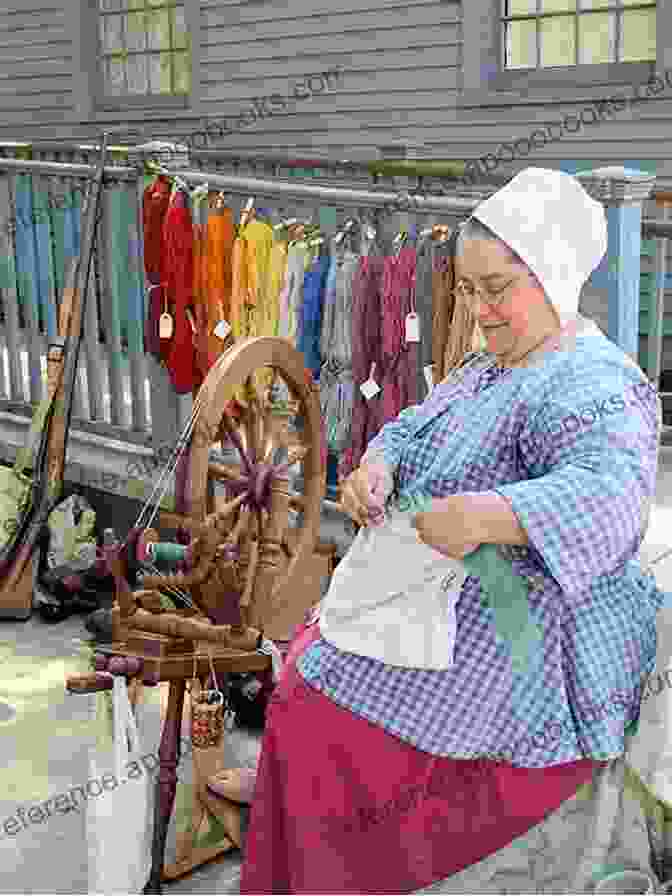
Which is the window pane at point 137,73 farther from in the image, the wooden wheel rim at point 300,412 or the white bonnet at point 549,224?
the white bonnet at point 549,224

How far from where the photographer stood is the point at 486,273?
1985mm

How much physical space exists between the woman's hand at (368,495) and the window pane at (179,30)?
7416 millimetres

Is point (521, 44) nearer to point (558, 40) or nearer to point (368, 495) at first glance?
point (558, 40)

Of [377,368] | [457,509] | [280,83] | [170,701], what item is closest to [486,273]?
[457,509]

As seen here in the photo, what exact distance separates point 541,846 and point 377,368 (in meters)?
1.82

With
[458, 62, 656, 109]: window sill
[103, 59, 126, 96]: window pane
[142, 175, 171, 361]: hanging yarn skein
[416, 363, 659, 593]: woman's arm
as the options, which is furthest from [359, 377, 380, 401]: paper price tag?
[103, 59, 126, 96]: window pane

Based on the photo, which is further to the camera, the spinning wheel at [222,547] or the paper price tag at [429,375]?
the paper price tag at [429,375]

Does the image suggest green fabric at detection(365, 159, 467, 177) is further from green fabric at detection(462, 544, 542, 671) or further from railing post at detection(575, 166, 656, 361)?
green fabric at detection(462, 544, 542, 671)

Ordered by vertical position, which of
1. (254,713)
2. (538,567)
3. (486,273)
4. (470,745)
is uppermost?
(486,273)

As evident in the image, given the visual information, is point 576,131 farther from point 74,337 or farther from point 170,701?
point 170,701

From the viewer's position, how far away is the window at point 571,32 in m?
6.58

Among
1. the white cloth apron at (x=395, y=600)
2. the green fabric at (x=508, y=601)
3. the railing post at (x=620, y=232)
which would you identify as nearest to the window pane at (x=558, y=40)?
the railing post at (x=620, y=232)

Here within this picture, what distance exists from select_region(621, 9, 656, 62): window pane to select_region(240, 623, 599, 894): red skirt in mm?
5260

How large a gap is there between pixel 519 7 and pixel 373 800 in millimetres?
5836
